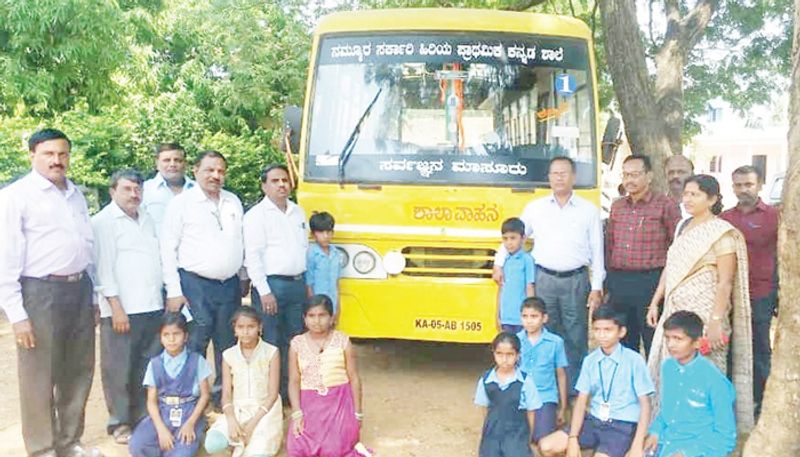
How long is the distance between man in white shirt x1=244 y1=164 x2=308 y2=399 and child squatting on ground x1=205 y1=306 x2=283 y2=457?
43cm

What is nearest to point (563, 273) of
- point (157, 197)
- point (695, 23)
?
point (157, 197)

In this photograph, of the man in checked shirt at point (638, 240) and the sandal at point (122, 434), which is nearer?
the sandal at point (122, 434)

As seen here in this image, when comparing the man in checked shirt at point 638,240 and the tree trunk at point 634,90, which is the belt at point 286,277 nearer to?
the man in checked shirt at point 638,240

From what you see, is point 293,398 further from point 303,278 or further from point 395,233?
point 395,233

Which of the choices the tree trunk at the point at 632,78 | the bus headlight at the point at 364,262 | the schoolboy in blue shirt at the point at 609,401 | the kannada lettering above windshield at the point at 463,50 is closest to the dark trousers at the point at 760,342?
the schoolboy in blue shirt at the point at 609,401

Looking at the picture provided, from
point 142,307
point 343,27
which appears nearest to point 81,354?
point 142,307

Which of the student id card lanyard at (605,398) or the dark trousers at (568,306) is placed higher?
the dark trousers at (568,306)

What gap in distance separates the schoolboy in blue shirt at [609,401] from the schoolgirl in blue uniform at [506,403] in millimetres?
195

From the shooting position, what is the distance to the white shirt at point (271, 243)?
15.9 ft

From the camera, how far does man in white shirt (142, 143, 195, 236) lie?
5.32m

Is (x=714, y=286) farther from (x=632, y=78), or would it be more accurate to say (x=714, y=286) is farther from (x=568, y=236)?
(x=632, y=78)

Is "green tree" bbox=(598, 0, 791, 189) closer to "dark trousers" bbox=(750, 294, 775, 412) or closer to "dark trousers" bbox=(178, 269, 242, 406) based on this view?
"dark trousers" bbox=(750, 294, 775, 412)

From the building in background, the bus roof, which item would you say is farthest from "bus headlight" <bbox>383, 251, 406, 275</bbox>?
the building in background

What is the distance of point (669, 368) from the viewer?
4074 mm
